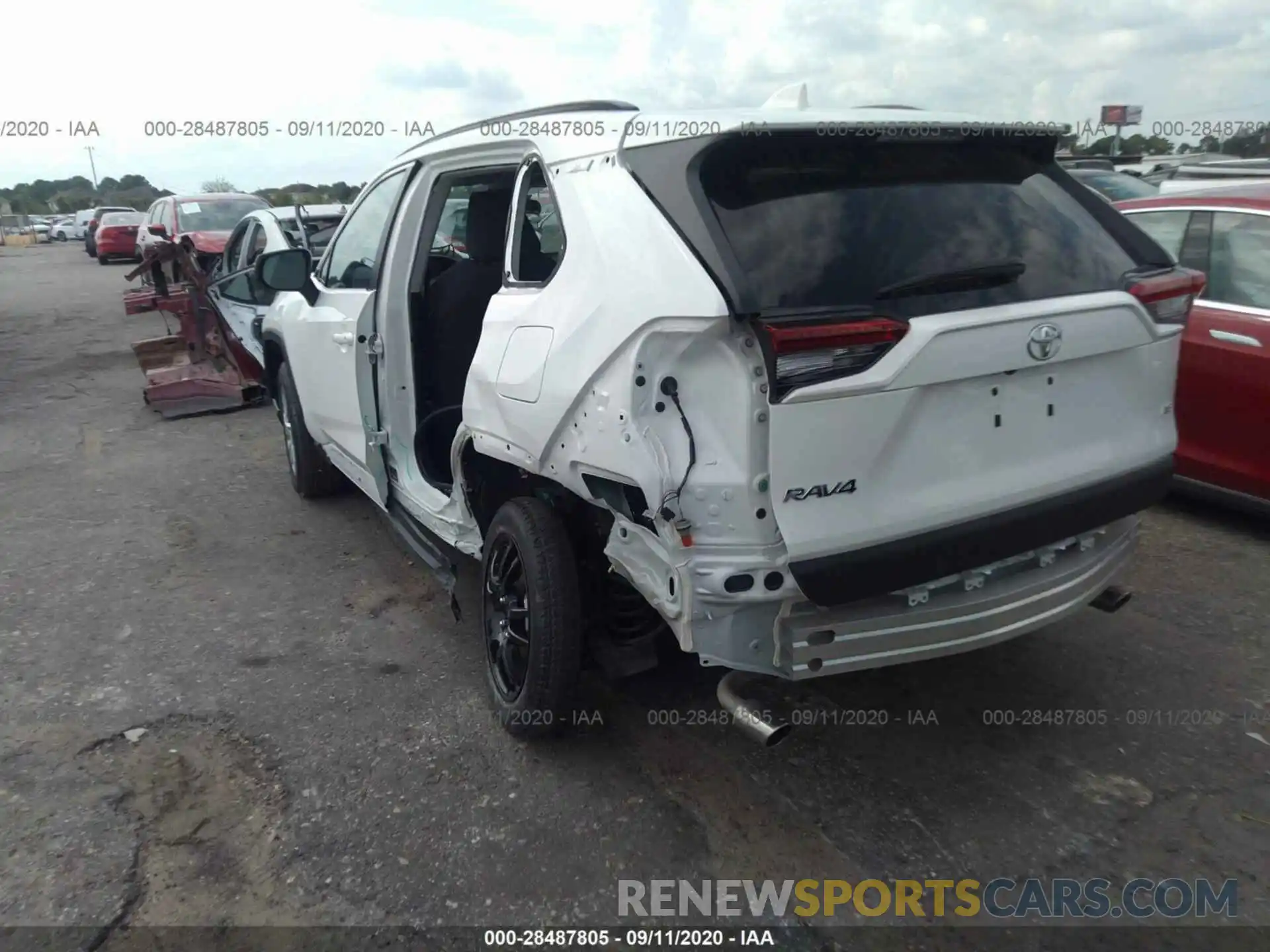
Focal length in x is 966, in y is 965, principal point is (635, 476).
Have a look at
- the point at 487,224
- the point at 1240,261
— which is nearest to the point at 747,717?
the point at 487,224

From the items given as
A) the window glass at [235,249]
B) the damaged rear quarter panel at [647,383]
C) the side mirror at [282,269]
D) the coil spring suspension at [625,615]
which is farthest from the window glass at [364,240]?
the window glass at [235,249]

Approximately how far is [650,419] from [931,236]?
3.01 ft

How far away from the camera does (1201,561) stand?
14.6ft

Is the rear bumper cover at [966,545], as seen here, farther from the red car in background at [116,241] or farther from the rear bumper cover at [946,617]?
the red car in background at [116,241]

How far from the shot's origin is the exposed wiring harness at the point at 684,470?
93.7 inches

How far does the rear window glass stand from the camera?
2406 millimetres

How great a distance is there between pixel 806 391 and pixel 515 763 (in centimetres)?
168

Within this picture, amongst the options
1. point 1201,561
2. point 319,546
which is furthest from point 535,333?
point 1201,561

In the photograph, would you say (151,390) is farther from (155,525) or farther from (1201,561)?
(1201,561)

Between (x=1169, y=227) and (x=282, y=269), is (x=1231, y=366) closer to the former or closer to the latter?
(x=1169, y=227)

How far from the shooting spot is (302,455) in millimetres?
5715

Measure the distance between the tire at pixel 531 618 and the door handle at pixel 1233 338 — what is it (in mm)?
3397

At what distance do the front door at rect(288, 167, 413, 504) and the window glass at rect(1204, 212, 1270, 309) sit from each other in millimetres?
3895

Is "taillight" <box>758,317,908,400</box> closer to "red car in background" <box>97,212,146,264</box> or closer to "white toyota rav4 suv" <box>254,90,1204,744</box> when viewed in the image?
"white toyota rav4 suv" <box>254,90,1204,744</box>
